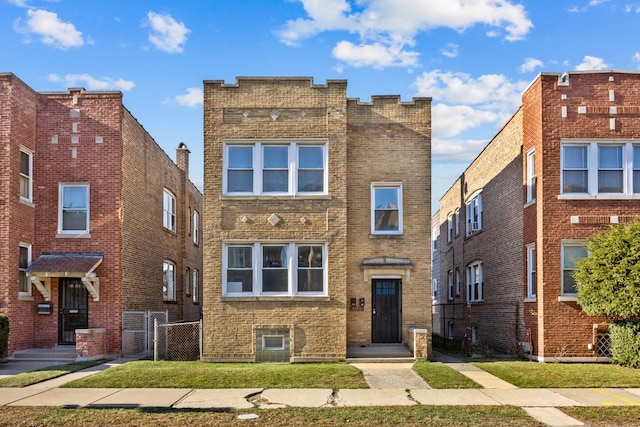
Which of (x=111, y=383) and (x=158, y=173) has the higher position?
(x=158, y=173)

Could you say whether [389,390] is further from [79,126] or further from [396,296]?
[79,126]

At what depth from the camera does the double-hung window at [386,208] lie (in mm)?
19906

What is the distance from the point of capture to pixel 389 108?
65.8 ft

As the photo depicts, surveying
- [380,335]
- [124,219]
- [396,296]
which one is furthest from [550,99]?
[124,219]

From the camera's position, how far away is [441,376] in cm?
1524

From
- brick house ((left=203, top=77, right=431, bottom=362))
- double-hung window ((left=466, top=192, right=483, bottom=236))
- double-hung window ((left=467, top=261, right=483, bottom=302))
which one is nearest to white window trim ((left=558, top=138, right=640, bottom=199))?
brick house ((left=203, top=77, right=431, bottom=362))

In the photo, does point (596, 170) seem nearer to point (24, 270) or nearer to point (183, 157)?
point (24, 270)

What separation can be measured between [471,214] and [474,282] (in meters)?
2.85

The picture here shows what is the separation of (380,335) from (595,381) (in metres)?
6.76

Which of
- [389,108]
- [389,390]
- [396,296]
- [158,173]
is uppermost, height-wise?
[389,108]

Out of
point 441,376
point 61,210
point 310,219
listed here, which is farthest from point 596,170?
point 61,210

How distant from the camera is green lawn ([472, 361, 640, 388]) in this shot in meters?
14.5

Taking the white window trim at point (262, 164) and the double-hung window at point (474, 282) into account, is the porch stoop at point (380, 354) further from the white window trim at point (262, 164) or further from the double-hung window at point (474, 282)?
the double-hung window at point (474, 282)

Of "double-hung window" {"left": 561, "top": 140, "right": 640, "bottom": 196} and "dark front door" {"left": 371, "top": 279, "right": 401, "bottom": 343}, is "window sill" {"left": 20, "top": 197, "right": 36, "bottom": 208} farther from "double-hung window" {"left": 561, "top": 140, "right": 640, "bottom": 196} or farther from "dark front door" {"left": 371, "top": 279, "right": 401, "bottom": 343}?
"double-hung window" {"left": 561, "top": 140, "right": 640, "bottom": 196}
